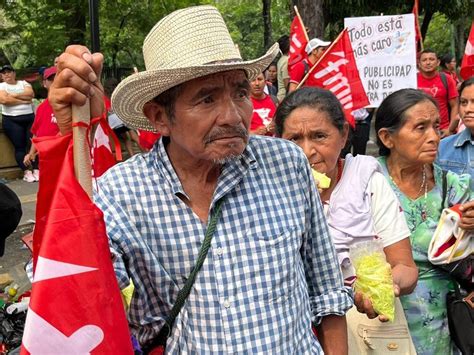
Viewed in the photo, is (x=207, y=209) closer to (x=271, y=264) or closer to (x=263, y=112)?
(x=271, y=264)

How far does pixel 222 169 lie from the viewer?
195cm

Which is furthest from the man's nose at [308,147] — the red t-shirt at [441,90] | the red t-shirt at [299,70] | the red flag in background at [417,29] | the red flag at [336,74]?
the red t-shirt at [441,90]

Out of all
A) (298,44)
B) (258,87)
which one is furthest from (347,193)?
(298,44)

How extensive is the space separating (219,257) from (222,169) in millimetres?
298

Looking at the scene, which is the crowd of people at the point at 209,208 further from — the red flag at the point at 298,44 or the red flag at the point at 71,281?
the red flag at the point at 298,44

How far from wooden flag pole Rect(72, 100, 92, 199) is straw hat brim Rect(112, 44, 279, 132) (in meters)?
0.27

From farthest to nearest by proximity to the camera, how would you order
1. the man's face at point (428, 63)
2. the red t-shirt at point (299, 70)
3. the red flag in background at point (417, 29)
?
the man's face at point (428, 63), the red flag in background at point (417, 29), the red t-shirt at point (299, 70)

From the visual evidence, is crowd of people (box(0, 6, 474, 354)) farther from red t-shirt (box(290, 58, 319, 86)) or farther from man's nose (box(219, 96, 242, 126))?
red t-shirt (box(290, 58, 319, 86))

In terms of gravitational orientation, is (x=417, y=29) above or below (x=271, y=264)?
below

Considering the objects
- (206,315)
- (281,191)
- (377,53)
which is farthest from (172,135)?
(377,53)

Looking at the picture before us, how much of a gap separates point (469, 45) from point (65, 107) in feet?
17.2

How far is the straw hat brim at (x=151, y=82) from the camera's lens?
181 cm

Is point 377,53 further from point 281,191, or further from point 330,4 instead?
point 330,4

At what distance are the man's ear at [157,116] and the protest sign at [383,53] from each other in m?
4.88
